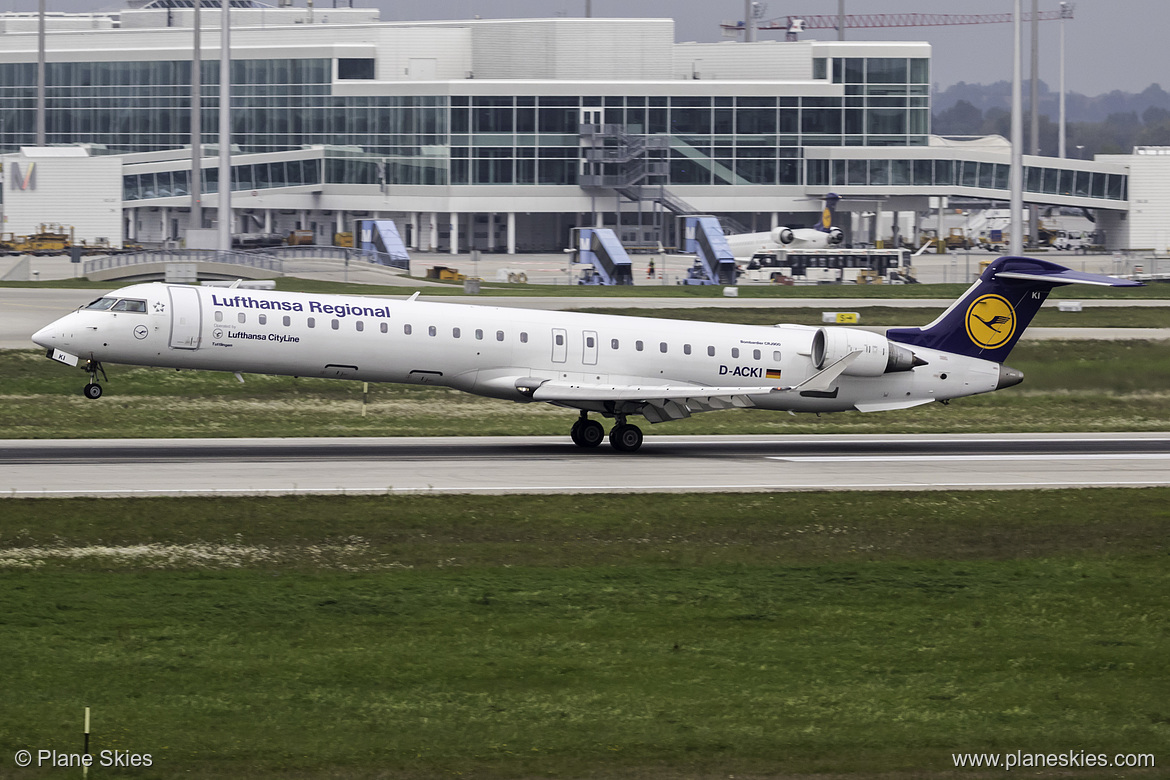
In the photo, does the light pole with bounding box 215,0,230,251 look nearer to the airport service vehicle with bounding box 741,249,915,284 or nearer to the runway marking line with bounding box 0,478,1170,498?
the airport service vehicle with bounding box 741,249,915,284

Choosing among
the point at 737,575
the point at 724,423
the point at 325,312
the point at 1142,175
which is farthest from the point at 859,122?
the point at 737,575

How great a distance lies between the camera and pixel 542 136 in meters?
142

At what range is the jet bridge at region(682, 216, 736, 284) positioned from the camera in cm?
10519

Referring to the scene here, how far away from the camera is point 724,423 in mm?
43969

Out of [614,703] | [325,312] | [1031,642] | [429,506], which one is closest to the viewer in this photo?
[614,703]

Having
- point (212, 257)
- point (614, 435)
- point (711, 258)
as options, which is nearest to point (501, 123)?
point (711, 258)

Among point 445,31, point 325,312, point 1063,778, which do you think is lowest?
point 1063,778

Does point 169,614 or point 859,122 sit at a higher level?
point 859,122

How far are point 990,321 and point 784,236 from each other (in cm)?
8175

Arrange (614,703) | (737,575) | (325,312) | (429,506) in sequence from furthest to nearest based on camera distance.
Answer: (325,312) → (429,506) → (737,575) → (614,703)

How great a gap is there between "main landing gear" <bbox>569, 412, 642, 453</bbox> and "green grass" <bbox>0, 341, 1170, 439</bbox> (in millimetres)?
4133

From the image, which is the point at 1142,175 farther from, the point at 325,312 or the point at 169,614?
the point at 169,614

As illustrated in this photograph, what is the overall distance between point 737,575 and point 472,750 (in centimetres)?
855

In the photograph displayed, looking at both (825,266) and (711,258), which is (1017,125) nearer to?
(711,258)
